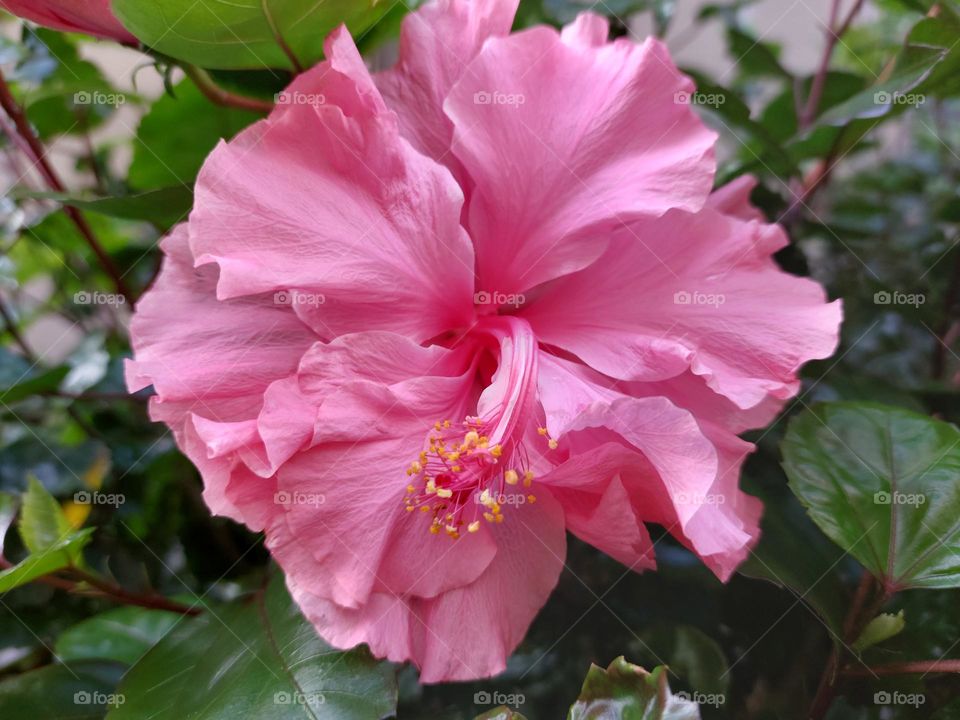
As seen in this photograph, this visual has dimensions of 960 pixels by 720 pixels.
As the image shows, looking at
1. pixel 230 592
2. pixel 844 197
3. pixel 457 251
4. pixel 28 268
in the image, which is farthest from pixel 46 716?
pixel 844 197

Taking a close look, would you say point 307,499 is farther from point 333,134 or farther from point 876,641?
point 876,641
